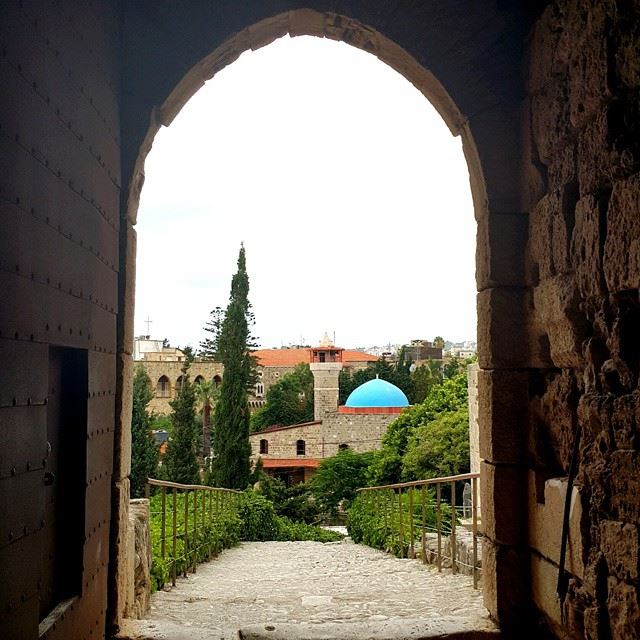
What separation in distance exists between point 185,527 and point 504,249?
A: 3764mm

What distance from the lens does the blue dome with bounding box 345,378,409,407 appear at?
34125 millimetres

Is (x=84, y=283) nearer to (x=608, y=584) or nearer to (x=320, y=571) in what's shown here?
(x=608, y=584)

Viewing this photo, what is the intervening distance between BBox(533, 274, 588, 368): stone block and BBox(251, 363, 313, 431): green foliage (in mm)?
36788

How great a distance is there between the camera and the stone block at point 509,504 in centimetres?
365

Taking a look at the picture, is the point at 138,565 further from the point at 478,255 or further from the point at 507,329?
the point at 478,255

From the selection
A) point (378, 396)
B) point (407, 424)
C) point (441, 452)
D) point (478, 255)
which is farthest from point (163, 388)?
point (478, 255)

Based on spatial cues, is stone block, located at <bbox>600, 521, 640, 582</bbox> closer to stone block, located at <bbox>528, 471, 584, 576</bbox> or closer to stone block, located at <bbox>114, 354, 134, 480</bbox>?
stone block, located at <bbox>528, 471, 584, 576</bbox>

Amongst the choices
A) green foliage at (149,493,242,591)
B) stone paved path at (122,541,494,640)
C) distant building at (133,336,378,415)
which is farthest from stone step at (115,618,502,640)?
distant building at (133,336,378,415)

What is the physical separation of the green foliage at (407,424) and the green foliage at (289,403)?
16055 mm

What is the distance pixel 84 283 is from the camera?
3.02 meters

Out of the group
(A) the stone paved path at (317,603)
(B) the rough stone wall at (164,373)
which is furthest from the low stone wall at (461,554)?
(B) the rough stone wall at (164,373)

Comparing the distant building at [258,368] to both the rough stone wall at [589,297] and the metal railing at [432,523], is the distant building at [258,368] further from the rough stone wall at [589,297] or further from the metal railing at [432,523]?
the rough stone wall at [589,297]

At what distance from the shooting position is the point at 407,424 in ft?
78.0

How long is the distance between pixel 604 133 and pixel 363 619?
9.92 ft
